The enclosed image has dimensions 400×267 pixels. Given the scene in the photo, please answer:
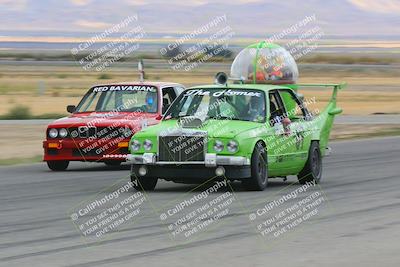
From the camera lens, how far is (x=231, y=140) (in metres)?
15.3

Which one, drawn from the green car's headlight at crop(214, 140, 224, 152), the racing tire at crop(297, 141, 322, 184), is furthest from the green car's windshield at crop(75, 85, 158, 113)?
the green car's headlight at crop(214, 140, 224, 152)

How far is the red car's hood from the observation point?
1969 cm

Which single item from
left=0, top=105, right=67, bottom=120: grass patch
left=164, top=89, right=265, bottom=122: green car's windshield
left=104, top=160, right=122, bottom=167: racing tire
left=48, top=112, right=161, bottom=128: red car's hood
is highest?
left=164, top=89, right=265, bottom=122: green car's windshield

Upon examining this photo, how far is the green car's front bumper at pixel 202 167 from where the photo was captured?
15.3m

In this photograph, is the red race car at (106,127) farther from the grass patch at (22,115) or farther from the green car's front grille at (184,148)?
the grass patch at (22,115)

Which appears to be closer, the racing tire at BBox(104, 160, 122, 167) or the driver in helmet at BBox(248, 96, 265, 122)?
the driver in helmet at BBox(248, 96, 265, 122)

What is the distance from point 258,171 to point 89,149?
190 inches

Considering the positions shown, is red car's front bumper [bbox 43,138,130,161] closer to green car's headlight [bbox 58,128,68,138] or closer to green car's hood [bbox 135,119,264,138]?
green car's headlight [bbox 58,128,68,138]

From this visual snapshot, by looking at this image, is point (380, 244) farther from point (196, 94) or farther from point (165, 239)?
point (196, 94)

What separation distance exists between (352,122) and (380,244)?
24.5m

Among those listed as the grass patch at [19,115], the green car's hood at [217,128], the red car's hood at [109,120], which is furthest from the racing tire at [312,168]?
the grass patch at [19,115]

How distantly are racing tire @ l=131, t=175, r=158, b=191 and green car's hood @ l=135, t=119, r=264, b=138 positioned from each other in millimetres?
677

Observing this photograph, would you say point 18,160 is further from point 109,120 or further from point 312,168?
point 312,168

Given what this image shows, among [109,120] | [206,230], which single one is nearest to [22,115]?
[109,120]
